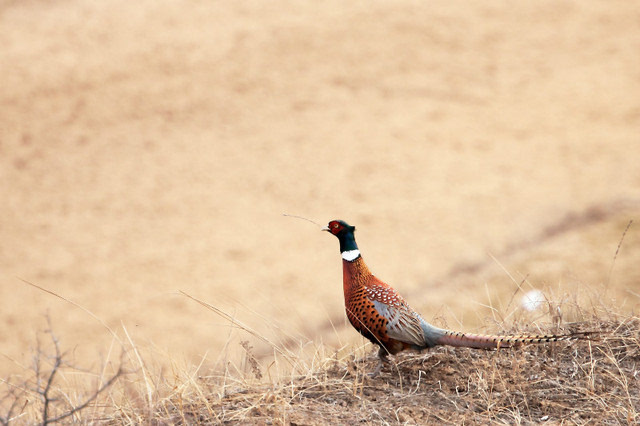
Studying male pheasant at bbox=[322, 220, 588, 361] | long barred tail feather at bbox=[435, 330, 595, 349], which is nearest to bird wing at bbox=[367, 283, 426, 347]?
male pheasant at bbox=[322, 220, 588, 361]

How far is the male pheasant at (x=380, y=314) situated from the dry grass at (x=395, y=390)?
0.18 meters

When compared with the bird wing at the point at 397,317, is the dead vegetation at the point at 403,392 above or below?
below

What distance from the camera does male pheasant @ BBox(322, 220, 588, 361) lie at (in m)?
2.94

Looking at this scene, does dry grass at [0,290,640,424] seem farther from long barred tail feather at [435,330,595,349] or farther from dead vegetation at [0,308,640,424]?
long barred tail feather at [435,330,595,349]

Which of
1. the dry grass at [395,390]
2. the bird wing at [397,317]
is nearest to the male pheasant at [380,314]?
the bird wing at [397,317]

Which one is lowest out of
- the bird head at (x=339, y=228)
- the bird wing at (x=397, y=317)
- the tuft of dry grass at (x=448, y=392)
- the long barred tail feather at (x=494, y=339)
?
the tuft of dry grass at (x=448, y=392)

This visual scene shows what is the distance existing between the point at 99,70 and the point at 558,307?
920cm

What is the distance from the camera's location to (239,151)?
1047cm

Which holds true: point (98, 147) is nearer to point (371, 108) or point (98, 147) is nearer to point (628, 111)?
point (371, 108)

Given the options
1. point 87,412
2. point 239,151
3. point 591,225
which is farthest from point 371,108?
point 87,412

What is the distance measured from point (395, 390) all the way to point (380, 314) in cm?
36

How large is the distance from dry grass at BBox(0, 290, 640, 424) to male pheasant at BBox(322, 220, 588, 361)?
0.18m

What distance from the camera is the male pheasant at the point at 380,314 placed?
9.64 feet

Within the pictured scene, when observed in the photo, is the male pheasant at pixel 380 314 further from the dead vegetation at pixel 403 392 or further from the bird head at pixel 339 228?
the dead vegetation at pixel 403 392
